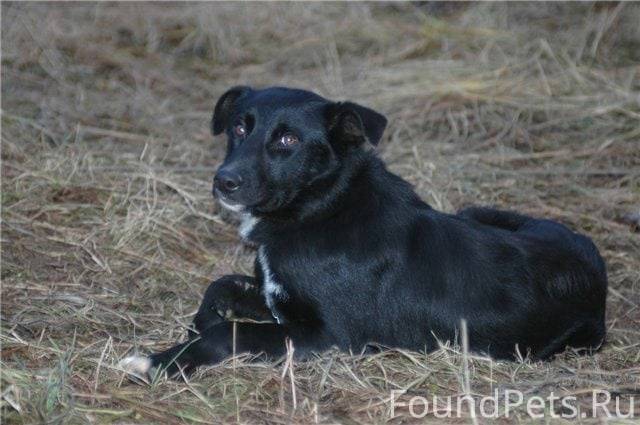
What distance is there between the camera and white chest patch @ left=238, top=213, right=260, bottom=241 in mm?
5469

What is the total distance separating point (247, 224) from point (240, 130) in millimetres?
483

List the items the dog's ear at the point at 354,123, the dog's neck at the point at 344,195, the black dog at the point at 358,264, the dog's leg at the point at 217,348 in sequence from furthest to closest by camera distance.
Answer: the dog's neck at the point at 344,195 < the dog's ear at the point at 354,123 < the black dog at the point at 358,264 < the dog's leg at the point at 217,348

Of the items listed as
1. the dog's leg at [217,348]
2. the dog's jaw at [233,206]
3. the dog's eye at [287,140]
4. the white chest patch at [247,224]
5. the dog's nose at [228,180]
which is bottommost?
the dog's leg at [217,348]

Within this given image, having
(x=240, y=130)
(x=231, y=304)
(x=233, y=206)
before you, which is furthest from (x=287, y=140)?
(x=231, y=304)

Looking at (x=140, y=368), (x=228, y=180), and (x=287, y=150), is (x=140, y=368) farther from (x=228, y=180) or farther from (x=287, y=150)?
(x=287, y=150)

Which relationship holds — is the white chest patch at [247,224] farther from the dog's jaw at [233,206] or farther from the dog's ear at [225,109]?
the dog's ear at [225,109]

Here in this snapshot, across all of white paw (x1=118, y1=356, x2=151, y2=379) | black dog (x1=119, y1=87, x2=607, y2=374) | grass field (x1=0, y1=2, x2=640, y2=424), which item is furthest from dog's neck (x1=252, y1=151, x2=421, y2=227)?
white paw (x1=118, y1=356, x2=151, y2=379)

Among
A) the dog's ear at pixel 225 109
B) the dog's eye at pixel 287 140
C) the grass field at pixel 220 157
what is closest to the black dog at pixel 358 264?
the dog's eye at pixel 287 140

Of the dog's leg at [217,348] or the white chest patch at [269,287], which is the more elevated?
the white chest patch at [269,287]

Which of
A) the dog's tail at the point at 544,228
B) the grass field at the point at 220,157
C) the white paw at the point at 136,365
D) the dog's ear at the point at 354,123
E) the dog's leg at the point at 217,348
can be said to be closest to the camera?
the grass field at the point at 220,157

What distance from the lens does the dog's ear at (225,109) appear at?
5918 mm

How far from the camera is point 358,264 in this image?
16.8 feet

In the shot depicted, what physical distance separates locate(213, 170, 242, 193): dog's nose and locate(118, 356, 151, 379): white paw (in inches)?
36.9

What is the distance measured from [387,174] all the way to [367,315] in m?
0.76
